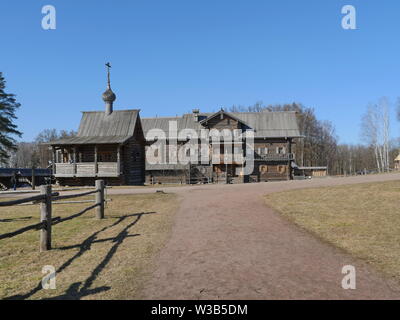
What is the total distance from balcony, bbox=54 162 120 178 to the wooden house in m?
10.3

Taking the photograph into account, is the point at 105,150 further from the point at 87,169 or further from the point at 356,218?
the point at 356,218

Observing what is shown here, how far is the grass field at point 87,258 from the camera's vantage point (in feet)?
14.9

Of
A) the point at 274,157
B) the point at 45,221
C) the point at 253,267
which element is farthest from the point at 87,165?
the point at 253,267

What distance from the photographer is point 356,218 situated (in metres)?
9.74

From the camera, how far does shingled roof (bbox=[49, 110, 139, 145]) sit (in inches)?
1202

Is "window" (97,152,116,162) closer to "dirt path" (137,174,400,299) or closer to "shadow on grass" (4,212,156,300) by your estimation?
"shadow on grass" (4,212,156,300)

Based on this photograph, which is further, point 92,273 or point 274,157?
point 274,157

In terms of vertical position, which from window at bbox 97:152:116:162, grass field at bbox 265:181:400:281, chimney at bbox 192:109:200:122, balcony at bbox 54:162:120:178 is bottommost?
grass field at bbox 265:181:400:281

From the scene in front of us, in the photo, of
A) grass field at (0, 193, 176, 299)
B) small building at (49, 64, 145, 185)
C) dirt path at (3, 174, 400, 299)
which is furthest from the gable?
dirt path at (3, 174, 400, 299)

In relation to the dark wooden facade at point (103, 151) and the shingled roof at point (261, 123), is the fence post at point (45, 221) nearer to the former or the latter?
the dark wooden facade at point (103, 151)

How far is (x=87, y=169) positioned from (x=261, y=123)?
1021 inches

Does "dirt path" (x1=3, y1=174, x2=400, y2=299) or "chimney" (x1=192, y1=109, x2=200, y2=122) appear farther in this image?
"chimney" (x1=192, y1=109, x2=200, y2=122)
